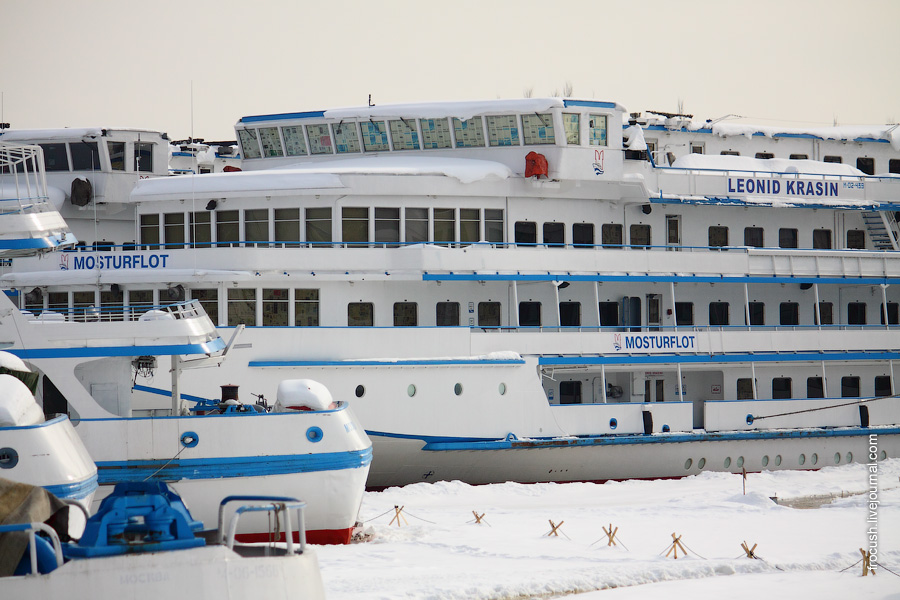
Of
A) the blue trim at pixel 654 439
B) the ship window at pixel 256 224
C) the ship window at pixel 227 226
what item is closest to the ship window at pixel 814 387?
the blue trim at pixel 654 439

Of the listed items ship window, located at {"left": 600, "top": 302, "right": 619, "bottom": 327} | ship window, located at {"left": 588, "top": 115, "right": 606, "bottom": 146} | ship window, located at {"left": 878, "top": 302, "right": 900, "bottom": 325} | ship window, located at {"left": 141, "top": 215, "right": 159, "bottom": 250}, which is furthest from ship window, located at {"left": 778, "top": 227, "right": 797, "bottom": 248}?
ship window, located at {"left": 141, "top": 215, "right": 159, "bottom": 250}

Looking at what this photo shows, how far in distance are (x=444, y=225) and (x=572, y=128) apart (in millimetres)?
3737

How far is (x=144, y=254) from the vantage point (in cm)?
2133

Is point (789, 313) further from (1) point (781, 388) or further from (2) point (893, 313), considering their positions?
(2) point (893, 313)

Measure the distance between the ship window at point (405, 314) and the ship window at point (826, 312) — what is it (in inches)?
439

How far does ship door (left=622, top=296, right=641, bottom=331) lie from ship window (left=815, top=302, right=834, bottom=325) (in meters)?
5.38

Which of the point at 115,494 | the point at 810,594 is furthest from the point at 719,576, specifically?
the point at 115,494

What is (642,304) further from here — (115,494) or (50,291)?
(115,494)

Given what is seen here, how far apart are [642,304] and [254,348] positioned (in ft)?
31.1

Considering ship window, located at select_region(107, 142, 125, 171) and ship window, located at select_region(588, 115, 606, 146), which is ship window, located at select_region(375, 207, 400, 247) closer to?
ship window, located at select_region(588, 115, 606, 146)

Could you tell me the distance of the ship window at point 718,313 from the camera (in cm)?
2545

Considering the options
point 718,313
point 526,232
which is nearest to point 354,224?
point 526,232

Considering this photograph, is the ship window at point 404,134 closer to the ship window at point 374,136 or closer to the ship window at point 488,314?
the ship window at point 374,136

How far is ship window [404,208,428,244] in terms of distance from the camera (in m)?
22.4
